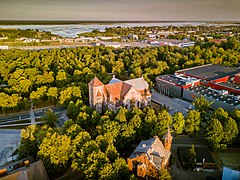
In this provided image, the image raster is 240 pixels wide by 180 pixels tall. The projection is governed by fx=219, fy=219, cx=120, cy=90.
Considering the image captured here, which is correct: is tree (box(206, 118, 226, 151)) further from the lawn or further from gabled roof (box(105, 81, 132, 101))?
gabled roof (box(105, 81, 132, 101))

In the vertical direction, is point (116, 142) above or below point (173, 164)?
above

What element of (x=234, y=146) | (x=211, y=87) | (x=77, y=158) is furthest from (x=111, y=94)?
(x=211, y=87)

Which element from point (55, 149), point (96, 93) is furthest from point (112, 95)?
point (55, 149)

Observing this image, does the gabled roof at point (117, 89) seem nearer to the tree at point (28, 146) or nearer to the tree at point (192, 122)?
the tree at point (192, 122)

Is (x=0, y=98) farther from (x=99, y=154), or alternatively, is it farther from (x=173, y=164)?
(x=173, y=164)

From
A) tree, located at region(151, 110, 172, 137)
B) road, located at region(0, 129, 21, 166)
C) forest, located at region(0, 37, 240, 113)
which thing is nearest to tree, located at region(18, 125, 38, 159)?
road, located at region(0, 129, 21, 166)

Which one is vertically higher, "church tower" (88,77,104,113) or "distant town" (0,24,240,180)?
"church tower" (88,77,104,113)
